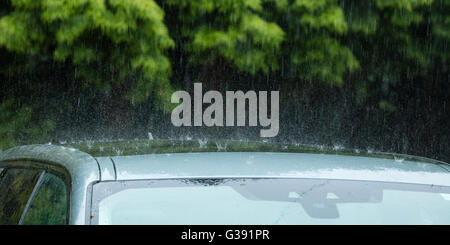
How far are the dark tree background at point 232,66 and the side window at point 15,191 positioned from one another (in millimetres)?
4930

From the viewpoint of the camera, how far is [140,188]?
289 cm

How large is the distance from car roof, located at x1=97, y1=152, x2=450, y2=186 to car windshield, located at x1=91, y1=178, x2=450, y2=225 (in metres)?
0.04

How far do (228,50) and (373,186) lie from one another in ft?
22.7

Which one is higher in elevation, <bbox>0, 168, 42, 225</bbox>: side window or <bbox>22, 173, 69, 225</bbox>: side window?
<bbox>22, 173, 69, 225</bbox>: side window

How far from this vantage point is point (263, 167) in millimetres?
3080

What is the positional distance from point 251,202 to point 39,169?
115 centimetres

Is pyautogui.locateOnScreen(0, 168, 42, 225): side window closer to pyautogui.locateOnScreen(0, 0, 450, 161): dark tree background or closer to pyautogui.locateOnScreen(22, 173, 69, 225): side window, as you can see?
pyautogui.locateOnScreen(22, 173, 69, 225): side window

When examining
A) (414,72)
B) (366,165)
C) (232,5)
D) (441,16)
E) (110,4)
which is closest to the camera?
(366,165)

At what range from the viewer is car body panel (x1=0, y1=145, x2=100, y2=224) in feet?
9.14

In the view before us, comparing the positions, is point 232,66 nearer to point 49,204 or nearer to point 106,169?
point 49,204

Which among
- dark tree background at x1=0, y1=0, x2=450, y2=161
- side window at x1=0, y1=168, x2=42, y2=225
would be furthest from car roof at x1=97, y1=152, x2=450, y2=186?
dark tree background at x1=0, y1=0, x2=450, y2=161

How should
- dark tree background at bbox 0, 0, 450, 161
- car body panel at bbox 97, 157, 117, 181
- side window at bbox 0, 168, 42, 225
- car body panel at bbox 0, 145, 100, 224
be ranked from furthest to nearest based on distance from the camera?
dark tree background at bbox 0, 0, 450, 161 < side window at bbox 0, 168, 42, 225 < car body panel at bbox 97, 157, 117, 181 < car body panel at bbox 0, 145, 100, 224

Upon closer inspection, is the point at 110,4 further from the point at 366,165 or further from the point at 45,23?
the point at 366,165

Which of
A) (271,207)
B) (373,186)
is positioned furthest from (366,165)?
(271,207)
